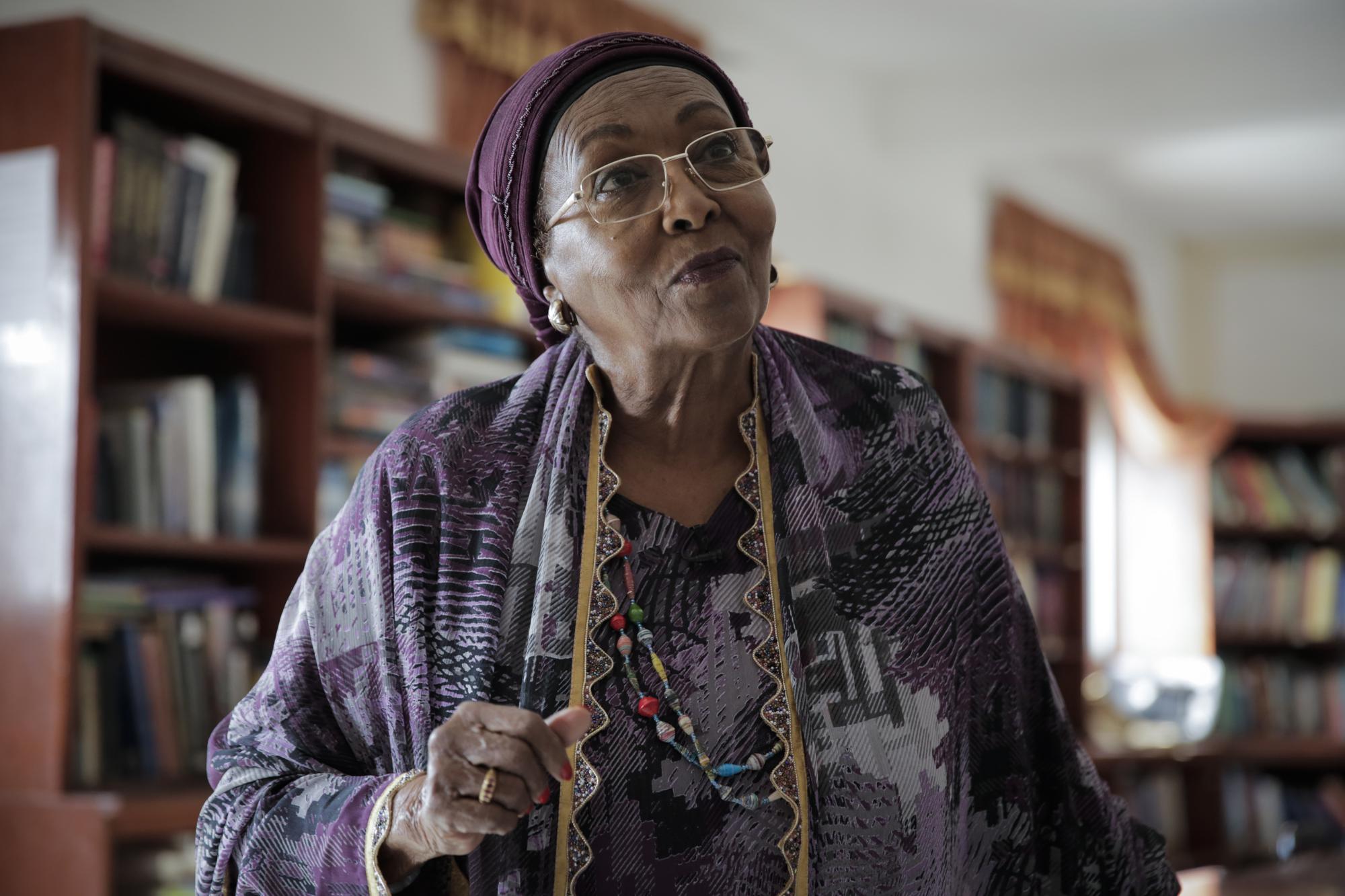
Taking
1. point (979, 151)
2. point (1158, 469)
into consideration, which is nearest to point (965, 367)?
point (979, 151)

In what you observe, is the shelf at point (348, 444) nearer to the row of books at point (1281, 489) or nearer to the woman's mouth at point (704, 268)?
the woman's mouth at point (704, 268)

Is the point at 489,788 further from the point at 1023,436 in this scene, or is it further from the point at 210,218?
the point at 1023,436

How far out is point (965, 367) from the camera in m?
5.28

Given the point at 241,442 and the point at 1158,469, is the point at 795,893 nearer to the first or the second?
the point at 241,442

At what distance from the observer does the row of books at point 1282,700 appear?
6227 mm

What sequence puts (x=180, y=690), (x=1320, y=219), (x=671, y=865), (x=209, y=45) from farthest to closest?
(x=1320, y=219) → (x=209, y=45) → (x=180, y=690) → (x=671, y=865)

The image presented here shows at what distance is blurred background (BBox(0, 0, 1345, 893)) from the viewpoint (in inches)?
96.7

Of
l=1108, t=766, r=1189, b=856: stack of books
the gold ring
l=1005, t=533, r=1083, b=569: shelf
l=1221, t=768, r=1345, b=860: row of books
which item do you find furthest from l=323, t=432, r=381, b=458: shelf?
l=1221, t=768, r=1345, b=860: row of books

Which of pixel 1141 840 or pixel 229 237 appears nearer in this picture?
pixel 1141 840

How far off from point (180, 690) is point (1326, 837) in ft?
7.46

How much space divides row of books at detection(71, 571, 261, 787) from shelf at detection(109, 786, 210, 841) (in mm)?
113

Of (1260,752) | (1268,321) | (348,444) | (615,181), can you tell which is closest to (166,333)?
(348,444)

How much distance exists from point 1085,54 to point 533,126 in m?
4.16

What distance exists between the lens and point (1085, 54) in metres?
5.11
